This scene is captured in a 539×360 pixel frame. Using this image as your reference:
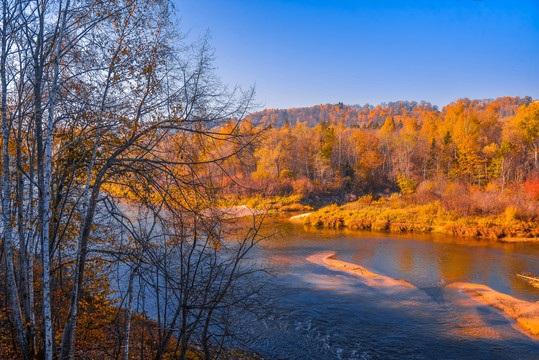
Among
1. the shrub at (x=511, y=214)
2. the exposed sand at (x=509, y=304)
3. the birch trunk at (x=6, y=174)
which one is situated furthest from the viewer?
the shrub at (x=511, y=214)

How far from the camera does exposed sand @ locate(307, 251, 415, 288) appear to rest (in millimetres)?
14180

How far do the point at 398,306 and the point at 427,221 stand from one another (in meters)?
16.4

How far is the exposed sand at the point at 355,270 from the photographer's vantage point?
14.2 metres

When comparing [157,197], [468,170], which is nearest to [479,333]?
[157,197]

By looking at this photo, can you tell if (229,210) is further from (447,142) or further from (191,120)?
(447,142)

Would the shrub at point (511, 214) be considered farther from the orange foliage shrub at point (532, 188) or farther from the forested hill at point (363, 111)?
the forested hill at point (363, 111)

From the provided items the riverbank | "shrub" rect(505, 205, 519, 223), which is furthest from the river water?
"shrub" rect(505, 205, 519, 223)

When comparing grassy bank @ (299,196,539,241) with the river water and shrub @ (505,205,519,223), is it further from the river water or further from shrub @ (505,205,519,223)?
the river water

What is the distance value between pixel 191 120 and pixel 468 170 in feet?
137

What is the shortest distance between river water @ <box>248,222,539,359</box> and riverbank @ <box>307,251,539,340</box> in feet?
1.07

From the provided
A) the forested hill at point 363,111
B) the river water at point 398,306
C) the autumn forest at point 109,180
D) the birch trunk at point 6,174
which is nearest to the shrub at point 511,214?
the river water at point 398,306

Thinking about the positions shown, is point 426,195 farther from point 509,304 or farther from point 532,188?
point 509,304

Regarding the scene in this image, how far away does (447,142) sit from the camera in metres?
44.1

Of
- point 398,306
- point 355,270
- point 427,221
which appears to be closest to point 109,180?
point 398,306
